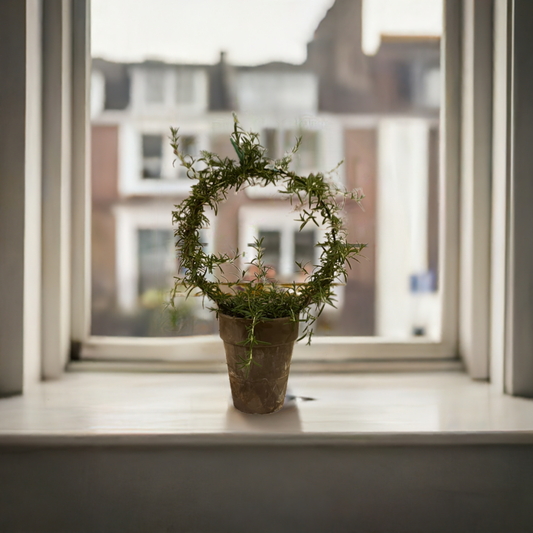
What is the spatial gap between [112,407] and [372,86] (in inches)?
35.5

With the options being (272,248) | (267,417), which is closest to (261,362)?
(267,417)

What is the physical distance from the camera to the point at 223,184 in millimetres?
866

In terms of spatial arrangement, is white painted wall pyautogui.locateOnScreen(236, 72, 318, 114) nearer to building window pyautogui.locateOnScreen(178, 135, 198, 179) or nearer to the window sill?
building window pyautogui.locateOnScreen(178, 135, 198, 179)

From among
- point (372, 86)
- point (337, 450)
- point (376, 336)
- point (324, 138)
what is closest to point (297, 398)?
point (337, 450)

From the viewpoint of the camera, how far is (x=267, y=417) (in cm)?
89

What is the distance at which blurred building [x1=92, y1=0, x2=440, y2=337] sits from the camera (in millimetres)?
1126

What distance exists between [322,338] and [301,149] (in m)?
0.44

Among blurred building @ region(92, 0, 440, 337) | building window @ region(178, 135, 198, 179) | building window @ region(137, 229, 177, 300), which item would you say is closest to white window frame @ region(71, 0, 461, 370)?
blurred building @ region(92, 0, 440, 337)

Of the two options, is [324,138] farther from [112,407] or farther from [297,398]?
[112,407]

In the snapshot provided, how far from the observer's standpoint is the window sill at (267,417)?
2.69 feet
